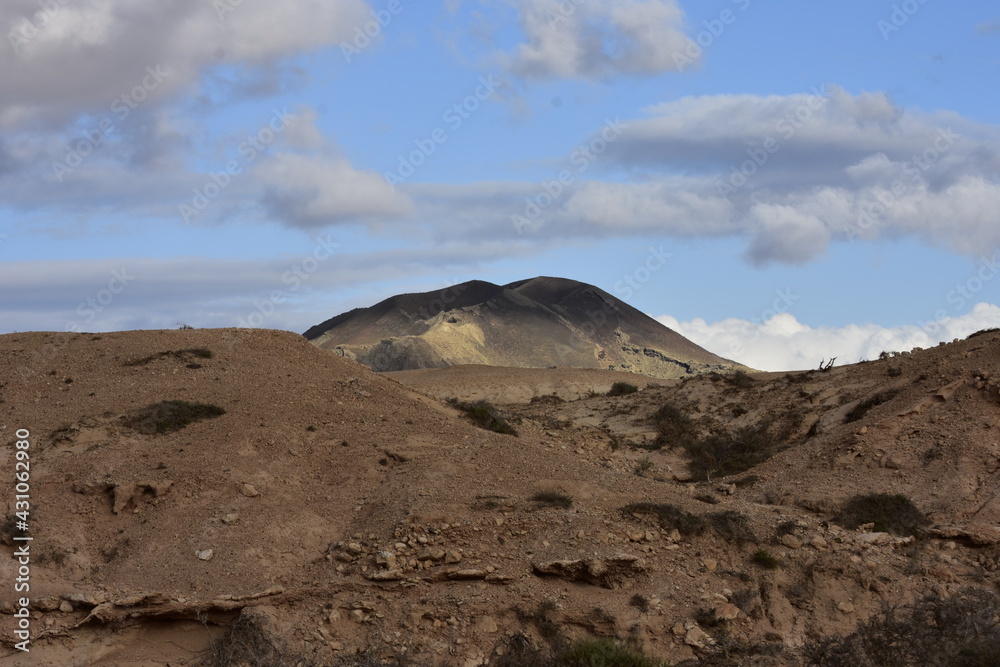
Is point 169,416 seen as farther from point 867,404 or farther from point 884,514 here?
point 867,404

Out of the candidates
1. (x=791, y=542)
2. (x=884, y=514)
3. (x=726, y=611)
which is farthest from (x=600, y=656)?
(x=884, y=514)

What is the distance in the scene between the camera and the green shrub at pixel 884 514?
1302 cm

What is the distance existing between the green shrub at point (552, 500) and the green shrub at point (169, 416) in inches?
215

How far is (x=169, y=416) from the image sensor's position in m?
14.1

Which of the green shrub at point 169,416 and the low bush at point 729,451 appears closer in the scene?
the green shrub at point 169,416

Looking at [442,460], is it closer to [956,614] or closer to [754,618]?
[754,618]

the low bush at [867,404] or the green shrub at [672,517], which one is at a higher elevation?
the low bush at [867,404]

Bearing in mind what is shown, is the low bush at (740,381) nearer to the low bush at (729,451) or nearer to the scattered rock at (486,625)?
the low bush at (729,451)

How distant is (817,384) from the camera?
24.0 meters

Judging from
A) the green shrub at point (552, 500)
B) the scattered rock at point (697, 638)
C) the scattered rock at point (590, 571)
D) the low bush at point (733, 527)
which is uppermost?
the green shrub at point (552, 500)

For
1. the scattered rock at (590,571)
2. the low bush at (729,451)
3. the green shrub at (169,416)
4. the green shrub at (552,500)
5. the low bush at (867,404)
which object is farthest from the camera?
the low bush at (729,451)

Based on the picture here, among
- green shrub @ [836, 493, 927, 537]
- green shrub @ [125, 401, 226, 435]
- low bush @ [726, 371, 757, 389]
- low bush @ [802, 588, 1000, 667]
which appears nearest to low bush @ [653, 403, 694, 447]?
low bush @ [726, 371, 757, 389]

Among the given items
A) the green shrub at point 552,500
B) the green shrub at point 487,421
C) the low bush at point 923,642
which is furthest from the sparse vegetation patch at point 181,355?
the low bush at point 923,642

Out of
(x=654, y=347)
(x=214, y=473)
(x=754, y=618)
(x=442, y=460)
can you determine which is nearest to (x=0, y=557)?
(x=214, y=473)
